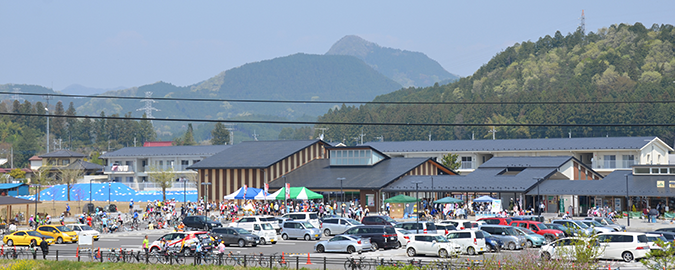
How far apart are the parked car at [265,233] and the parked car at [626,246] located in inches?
680

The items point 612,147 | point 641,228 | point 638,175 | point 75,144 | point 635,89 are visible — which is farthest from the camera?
point 75,144

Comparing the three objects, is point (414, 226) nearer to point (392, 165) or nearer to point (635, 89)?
point (392, 165)

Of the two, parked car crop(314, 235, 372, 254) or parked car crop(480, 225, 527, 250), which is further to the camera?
parked car crop(480, 225, 527, 250)

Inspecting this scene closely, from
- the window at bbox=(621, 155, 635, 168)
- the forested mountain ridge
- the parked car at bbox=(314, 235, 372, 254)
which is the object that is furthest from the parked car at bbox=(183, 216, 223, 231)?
the forested mountain ridge

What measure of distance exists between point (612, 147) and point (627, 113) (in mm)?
40060

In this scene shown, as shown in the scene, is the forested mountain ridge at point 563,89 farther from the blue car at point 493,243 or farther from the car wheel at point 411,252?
the car wheel at point 411,252

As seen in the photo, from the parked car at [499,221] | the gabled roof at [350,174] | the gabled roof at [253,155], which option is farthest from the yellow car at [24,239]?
the gabled roof at [253,155]

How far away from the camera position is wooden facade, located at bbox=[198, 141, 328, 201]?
66562 mm

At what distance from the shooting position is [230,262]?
2708 centimetres

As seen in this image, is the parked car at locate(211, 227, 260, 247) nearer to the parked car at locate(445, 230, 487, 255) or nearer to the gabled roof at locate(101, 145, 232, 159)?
the parked car at locate(445, 230, 487, 255)

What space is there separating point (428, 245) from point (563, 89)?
115 meters

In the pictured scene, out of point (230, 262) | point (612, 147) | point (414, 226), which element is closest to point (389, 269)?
point (230, 262)

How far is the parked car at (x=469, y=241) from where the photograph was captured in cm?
3045

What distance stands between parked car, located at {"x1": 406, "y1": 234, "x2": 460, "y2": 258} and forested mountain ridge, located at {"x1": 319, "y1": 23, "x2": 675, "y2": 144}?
3423 inches
